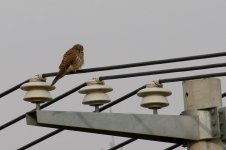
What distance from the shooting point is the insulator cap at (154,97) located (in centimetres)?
662

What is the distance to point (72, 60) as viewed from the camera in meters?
13.1

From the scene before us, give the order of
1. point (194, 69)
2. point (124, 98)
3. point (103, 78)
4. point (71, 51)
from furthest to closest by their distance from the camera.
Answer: point (71, 51) < point (124, 98) < point (194, 69) < point (103, 78)

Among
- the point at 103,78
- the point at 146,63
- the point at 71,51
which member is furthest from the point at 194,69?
the point at 71,51

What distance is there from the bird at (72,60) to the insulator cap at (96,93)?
3833mm

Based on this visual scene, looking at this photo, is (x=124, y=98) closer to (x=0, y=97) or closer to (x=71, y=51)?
(x=0, y=97)

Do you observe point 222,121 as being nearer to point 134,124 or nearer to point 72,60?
point 134,124

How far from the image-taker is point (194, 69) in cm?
793

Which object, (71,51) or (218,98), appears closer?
Result: (218,98)

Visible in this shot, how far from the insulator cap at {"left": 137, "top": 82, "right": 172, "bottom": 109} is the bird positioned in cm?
419

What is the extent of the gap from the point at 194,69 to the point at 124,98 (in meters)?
1.29

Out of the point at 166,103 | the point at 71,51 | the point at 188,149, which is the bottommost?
the point at 188,149

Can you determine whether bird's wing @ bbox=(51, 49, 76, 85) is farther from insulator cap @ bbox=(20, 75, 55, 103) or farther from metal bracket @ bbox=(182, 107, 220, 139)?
metal bracket @ bbox=(182, 107, 220, 139)

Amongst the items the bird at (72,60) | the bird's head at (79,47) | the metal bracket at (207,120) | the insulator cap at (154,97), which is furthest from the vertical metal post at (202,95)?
the bird's head at (79,47)

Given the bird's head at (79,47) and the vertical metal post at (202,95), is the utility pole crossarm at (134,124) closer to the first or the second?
the vertical metal post at (202,95)
